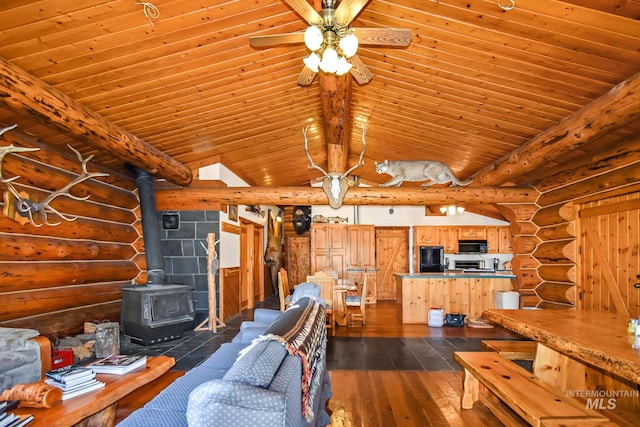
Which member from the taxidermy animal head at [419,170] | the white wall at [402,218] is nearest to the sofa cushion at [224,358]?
the taxidermy animal head at [419,170]

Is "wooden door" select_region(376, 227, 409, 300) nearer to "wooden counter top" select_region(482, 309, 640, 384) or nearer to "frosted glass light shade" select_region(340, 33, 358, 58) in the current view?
"wooden counter top" select_region(482, 309, 640, 384)

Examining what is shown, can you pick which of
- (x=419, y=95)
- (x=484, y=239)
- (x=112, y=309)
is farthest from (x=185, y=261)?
(x=484, y=239)

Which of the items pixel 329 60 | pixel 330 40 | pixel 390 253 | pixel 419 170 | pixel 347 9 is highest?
pixel 347 9

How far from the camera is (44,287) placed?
402 cm

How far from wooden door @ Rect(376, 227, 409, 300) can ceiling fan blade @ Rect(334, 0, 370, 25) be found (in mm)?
7712

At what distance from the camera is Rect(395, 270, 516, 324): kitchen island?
6383 millimetres

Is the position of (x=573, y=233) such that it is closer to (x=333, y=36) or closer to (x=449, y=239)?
(x=449, y=239)

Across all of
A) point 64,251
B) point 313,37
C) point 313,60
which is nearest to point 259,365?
point 313,37

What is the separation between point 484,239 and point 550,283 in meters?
3.56

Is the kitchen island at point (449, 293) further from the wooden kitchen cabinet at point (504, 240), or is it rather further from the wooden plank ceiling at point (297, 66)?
the wooden kitchen cabinet at point (504, 240)

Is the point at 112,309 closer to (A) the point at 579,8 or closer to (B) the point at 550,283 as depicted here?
(A) the point at 579,8

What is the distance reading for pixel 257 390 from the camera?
1.25 meters

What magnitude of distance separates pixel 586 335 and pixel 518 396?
66 centimetres

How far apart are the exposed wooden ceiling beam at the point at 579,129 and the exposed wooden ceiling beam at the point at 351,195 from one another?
0.61 meters
